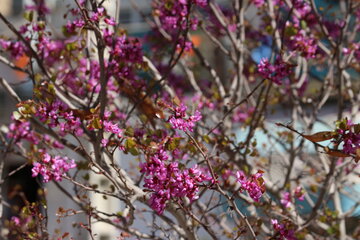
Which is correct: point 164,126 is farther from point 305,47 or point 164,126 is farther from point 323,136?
point 323,136

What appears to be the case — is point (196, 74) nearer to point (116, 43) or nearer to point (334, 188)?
point (334, 188)

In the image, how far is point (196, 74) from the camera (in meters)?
5.99

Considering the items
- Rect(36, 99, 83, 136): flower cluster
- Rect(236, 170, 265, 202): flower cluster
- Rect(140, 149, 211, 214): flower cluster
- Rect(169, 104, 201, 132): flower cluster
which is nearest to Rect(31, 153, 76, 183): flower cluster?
Rect(36, 99, 83, 136): flower cluster

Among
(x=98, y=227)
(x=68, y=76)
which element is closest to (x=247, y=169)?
(x=68, y=76)

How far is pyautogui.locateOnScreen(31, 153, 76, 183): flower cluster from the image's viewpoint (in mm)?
3010

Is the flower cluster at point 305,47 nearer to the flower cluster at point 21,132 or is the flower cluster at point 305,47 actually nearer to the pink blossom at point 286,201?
the pink blossom at point 286,201

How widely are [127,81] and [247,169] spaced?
1.16 meters

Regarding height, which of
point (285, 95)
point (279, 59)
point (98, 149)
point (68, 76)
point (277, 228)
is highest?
point (285, 95)

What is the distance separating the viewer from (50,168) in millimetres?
3098

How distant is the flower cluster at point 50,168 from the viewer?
3.01m

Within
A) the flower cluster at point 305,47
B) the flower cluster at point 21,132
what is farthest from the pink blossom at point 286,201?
the flower cluster at point 21,132

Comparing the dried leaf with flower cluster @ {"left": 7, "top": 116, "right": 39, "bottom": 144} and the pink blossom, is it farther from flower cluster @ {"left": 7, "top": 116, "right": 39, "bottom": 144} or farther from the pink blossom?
flower cluster @ {"left": 7, "top": 116, "right": 39, "bottom": 144}

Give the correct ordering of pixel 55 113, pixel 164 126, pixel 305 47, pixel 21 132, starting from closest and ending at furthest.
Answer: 1. pixel 55 113
2. pixel 305 47
3. pixel 21 132
4. pixel 164 126

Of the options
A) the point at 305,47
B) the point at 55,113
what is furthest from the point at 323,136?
Answer: the point at 55,113
